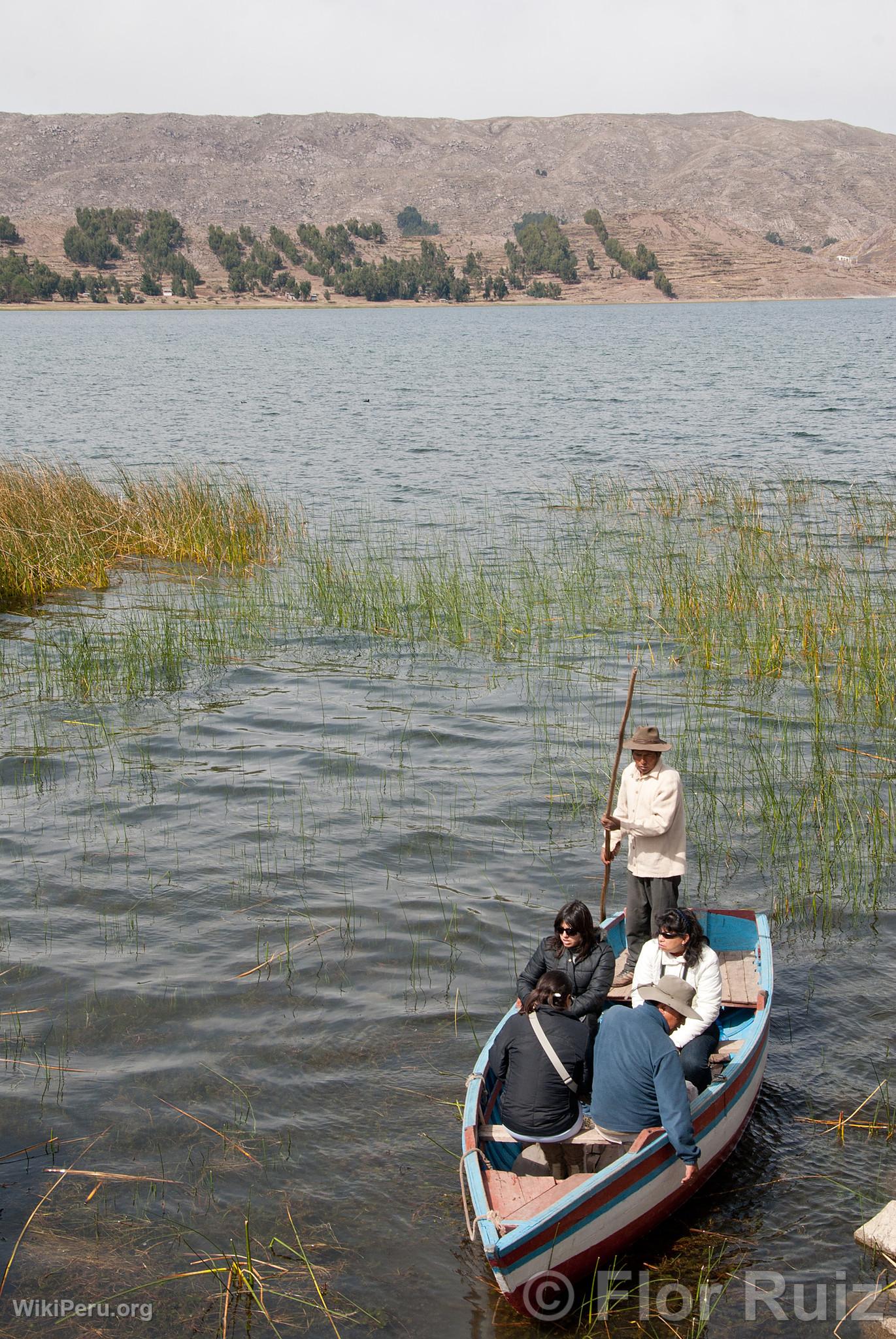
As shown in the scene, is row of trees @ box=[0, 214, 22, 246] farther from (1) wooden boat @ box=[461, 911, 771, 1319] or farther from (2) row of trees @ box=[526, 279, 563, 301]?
(1) wooden boat @ box=[461, 911, 771, 1319]

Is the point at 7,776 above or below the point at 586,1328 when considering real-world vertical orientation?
above

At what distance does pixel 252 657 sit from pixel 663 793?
1060 centimetres

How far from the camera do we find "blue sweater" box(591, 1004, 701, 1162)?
679cm

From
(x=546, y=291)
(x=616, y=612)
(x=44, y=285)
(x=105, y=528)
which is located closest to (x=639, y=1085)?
(x=616, y=612)

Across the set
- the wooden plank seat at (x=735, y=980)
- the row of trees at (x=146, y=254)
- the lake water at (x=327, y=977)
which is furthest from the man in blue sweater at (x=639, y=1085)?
the row of trees at (x=146, y=254)

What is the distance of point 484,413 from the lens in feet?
165

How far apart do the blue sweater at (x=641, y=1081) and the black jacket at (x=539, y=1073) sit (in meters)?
0.17

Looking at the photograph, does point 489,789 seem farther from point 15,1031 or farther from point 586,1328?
point 586,1328

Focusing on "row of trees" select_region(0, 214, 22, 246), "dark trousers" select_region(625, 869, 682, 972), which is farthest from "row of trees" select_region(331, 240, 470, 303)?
"dark trousers" select_region(625, 869, 682, 972)

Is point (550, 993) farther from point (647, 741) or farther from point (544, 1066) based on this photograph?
point (647, 741)

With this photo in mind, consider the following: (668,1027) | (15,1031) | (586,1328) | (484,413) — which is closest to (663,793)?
(668,1027)

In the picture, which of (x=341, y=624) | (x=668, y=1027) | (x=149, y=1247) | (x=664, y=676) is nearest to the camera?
(x=149, y=1247)

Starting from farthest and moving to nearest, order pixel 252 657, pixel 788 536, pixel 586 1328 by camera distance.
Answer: pixel 788 536, pixel 252 657, pixel 586 1328

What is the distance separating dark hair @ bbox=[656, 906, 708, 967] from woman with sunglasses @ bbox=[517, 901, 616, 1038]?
0.46 metres
